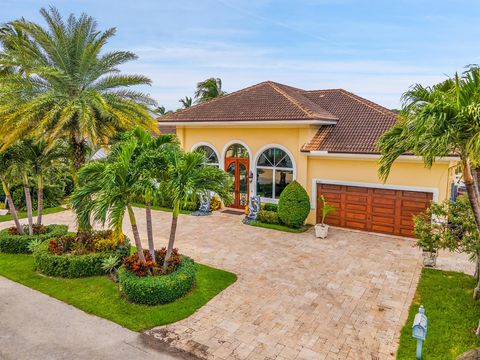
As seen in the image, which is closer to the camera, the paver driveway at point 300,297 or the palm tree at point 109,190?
the paver driveway at point 300,297

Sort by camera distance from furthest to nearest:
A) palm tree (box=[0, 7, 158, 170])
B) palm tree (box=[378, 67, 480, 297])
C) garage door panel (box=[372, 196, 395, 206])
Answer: garage door panel (box=[372, 196, 395, 206]), palm tree (box=[0, 7, 158, 170]), palm tree (box=[378, 67, 480, 297])

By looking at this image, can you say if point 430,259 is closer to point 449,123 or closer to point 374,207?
point 374,207

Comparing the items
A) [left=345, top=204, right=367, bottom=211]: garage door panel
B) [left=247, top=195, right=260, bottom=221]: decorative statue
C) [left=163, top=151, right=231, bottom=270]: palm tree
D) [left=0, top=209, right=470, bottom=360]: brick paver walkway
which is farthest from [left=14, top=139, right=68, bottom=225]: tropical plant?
[left=345, top=204, right=367, bottom=211]: garage door panel

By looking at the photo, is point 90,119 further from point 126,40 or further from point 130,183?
point 126,40

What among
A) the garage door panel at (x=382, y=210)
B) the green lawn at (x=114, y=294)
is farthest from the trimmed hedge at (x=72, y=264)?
the garage door panel at (x=382, y=210)

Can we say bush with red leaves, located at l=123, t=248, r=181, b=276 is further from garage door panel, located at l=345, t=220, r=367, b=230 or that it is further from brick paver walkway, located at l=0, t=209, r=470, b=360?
garage door panel, located at l=345, t=220, r=367, b=230

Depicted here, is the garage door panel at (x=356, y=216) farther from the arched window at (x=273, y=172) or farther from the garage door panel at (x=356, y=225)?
the arched window at (x=273, y=172)

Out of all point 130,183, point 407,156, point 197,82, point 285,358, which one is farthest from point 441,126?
point 197,82

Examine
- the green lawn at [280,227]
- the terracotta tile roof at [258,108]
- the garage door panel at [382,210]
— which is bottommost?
the green lawn at [280,227]

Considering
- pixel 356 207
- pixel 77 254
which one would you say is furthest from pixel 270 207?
pixel 77 254
